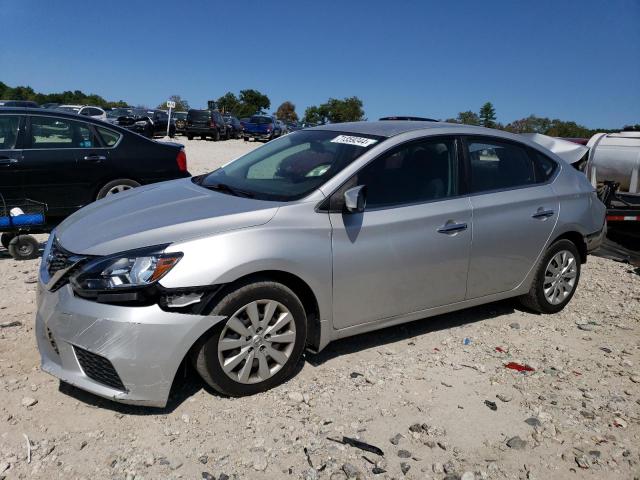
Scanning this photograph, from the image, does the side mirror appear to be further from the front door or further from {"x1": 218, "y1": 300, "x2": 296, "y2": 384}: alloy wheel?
{"x1": 218, "y1": 300, "x2": 296, "y2": 384}: alloy wheel

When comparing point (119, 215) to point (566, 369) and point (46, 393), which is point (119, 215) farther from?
point (566, 369)

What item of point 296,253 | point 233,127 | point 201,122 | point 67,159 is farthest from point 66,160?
point 233,127

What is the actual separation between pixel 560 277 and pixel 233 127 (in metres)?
33.5

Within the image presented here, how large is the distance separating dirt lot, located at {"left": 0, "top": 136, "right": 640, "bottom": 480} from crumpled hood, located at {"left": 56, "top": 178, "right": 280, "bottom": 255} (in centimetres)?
98

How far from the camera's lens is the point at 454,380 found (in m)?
3.98

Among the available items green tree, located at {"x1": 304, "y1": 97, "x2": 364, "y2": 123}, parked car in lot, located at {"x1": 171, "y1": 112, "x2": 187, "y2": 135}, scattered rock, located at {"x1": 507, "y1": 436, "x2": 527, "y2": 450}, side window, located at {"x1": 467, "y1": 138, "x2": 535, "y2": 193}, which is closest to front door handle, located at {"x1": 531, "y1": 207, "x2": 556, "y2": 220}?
side window, located at {"x1": 467, "y1": 138, "x2": 535, "y2": 193}

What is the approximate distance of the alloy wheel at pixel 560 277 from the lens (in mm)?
5137

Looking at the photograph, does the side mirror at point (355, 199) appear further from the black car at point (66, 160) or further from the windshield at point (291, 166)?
the black car at point (66, 160)

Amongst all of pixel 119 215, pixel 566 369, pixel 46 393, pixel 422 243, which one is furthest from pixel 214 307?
pixel 566 369

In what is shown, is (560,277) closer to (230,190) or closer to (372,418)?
(372,418)

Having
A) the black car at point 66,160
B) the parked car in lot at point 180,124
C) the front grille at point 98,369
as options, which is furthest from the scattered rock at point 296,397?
the parked car in lot at point 180,124

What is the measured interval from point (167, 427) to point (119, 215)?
1.40 meters

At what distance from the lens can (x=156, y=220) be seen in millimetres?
3496

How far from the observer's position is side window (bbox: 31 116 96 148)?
712 cm
